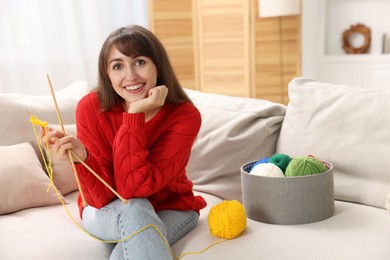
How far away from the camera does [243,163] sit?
6.42ft

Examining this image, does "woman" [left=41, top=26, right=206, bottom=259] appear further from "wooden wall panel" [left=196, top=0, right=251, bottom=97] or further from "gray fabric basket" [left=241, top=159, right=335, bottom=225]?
"wooden wall panel" [left=196, top=0, right=251, bottom=97]

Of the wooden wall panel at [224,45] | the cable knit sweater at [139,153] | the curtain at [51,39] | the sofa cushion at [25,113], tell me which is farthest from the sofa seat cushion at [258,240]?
the wooden wall panel at [224,45]

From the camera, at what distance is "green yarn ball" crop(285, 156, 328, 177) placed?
5.32 ft

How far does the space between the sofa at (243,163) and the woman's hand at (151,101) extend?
0.38 m

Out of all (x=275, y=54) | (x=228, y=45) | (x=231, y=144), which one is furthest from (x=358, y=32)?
(x=231, y=144)

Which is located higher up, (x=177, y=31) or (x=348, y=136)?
(x=177, y=31)

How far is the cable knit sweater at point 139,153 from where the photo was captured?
61.5 inches

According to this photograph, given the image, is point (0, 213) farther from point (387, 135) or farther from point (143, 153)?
point (387, 135)

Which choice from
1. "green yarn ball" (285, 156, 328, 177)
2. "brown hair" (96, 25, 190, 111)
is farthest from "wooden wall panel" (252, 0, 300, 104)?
"green yarn ball" (285, 156, 328, 177)

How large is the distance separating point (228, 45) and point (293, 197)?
9.34 ft

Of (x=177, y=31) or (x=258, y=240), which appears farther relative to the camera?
(x=177, y=31)

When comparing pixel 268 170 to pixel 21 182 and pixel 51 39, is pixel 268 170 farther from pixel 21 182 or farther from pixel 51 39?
pixel 51 39

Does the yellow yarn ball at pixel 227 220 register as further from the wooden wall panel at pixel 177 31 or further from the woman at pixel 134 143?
the wooden wall panel at pixel 177 31

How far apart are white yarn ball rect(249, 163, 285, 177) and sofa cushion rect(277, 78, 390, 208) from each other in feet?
0.75
